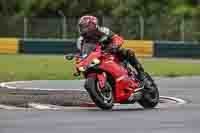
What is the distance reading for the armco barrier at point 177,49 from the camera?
36.6m

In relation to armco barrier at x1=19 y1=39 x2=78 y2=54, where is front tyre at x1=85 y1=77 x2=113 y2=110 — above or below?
above

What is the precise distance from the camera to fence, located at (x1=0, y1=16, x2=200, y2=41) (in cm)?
3944

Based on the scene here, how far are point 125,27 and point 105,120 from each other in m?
29.6

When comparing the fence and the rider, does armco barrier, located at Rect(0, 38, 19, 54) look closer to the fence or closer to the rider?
the fence

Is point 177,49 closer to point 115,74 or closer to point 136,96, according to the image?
point 136,96

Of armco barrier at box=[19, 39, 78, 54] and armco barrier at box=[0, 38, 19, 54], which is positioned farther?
armco barrier at box=[0, 38, 19, 54]

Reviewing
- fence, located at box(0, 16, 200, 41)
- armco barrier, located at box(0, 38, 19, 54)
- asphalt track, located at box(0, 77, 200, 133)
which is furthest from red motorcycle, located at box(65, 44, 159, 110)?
armco barrier, located at box(0, 38, 19, 54)

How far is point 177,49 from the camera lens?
36.9 meters

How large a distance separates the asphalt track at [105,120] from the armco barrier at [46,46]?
2408 centimetres

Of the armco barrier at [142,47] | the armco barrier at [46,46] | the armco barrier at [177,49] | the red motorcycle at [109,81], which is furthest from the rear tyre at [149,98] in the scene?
the armco barrier at [46,46]

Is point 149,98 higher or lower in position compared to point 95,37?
lower

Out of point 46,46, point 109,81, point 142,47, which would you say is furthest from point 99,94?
point 46,46

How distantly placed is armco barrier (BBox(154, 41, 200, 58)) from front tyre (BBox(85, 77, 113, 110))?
23279 mm

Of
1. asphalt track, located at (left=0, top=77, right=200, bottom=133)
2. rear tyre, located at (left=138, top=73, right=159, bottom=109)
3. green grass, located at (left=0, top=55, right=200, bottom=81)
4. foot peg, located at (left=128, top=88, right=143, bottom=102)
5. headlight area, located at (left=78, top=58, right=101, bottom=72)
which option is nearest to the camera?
asphalt track, located at (left=0, top=77, right=200, bottom=133)
